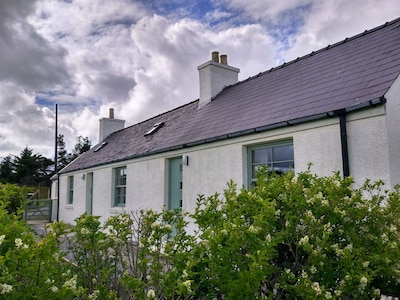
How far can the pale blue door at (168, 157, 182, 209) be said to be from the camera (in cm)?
981

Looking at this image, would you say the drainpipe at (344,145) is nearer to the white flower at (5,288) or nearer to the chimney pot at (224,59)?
the white flower at (5,288)

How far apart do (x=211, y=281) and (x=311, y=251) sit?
2.89 ft

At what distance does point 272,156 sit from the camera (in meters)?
7.11

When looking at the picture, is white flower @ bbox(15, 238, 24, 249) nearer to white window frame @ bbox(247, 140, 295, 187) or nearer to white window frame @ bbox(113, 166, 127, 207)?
white window frame @ bbox(247, 140, 295, 187)

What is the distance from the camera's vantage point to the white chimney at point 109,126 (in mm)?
20719

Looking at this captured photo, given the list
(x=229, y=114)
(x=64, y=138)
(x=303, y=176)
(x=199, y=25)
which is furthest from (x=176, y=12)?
(x=64, y=138)

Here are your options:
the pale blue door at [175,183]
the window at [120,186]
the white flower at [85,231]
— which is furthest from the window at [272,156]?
the window at [120,186]

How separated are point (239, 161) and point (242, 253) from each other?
4.99 m

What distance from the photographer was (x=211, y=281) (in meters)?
2.56

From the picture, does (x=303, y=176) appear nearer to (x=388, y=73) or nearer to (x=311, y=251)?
(x=311, y=251)

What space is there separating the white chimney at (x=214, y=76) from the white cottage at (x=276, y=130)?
41 mm

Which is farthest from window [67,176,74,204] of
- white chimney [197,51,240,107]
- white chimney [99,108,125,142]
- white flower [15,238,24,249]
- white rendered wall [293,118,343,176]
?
white flower [15,238,24,249]

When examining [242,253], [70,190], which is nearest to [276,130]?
[242,253]

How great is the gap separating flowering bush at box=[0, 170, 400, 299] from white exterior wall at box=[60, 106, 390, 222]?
203 centimetres
